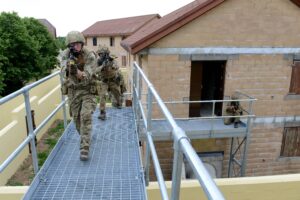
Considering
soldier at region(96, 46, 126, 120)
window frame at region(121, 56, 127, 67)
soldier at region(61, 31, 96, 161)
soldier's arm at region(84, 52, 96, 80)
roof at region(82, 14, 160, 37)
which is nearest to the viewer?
soldier at region(61, 31, 96, 161)

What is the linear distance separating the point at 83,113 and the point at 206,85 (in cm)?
876

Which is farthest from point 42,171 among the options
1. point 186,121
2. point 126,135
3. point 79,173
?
point 186,121

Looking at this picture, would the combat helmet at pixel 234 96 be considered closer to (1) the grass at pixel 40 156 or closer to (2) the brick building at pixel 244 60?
(2) the brick building at pixel 244 60

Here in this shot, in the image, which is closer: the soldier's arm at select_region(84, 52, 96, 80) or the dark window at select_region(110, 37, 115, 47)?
the soldier's arm at select_region(84, 52, 96, 80)

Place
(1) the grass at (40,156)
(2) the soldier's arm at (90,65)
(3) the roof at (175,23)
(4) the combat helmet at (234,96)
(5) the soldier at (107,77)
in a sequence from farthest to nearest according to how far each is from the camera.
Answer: (4) the combat helmet at (234,96) < (3) the roof at (175,23) < (5) the soldier at (107,77) < (1) the grass at (40,156) < (2) the soldier's arm at (90,65)

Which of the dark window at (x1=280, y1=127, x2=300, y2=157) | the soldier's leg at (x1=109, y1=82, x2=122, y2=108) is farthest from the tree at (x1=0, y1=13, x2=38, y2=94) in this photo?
the dark window at (x1=280, y1=127, x2=300, y2=157)

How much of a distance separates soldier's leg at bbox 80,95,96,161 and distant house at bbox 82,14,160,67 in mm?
24114

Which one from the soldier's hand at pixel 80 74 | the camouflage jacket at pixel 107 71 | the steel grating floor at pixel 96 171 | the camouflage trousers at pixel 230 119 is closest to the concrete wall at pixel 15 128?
the steel grating floor at pixel 96 171

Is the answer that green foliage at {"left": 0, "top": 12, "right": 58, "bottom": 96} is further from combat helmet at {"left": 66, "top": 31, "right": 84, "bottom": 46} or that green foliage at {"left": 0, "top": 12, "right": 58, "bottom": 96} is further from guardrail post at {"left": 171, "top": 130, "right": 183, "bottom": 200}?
guardrail post at {"left": 171, "top": 130, "right": 183, "bottom": 200}

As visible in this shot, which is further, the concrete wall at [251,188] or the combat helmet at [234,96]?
the combat helmet at [234,96]

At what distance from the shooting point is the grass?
5672mm

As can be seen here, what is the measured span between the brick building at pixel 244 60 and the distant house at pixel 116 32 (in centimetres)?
1946

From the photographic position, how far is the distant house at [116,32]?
3027cm

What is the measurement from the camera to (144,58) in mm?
9305
